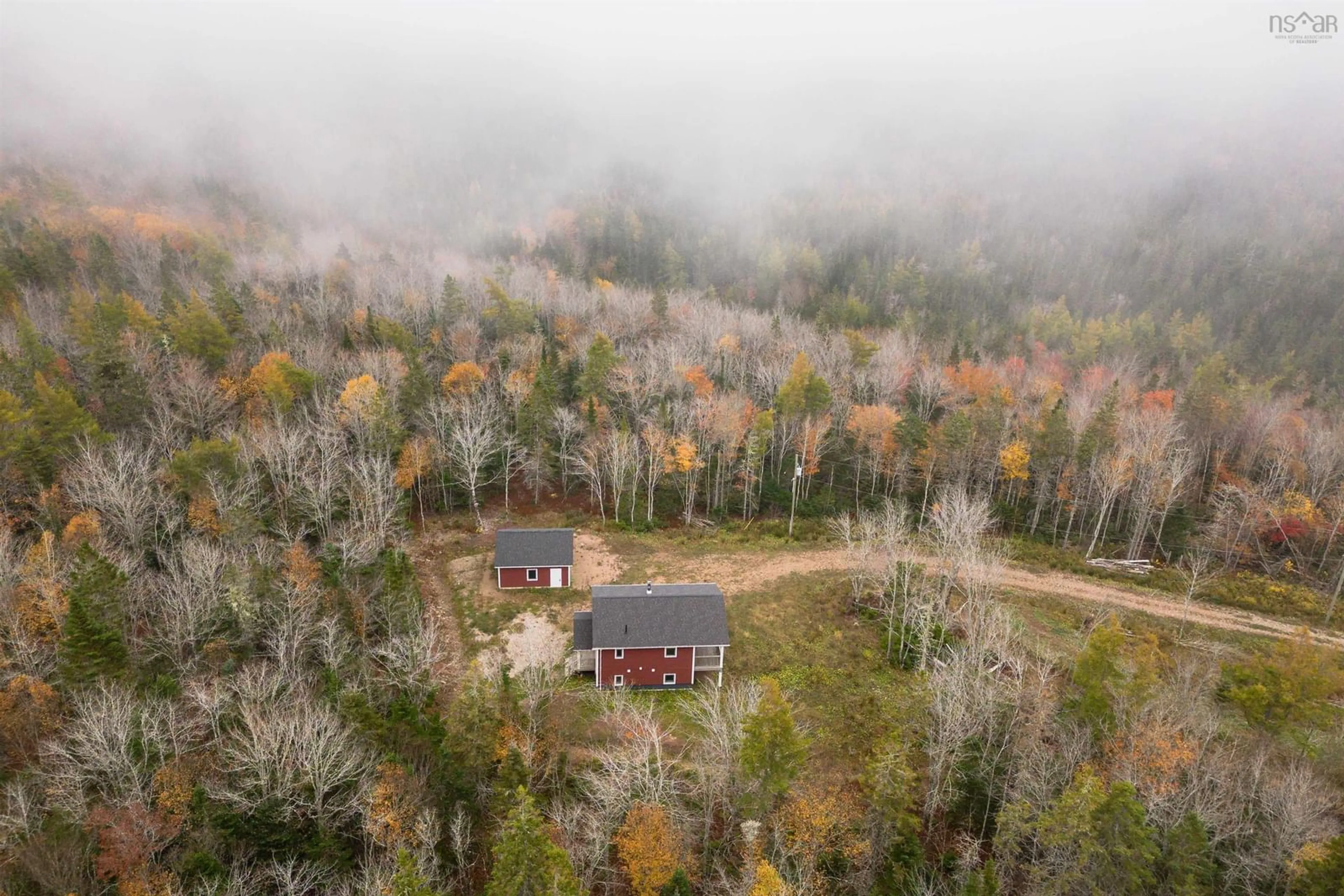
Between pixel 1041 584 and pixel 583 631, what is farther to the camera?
pixel 1041 584

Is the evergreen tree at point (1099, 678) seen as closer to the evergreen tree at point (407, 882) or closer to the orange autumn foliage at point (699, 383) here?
the evergreen tree at point (407, 882)

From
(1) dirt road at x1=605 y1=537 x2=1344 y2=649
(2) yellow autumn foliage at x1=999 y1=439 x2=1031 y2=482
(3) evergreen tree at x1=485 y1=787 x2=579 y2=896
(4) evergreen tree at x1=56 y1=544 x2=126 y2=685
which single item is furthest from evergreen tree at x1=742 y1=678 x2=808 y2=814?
(2) yellow autumn foliage at x1=999 y1=439 x2=1031 y2=482

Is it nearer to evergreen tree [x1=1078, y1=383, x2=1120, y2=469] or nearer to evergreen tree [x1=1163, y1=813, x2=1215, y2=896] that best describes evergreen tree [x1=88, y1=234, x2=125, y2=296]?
evergreen tree [x1=1163, y1=813, x2=1215, y2=896]

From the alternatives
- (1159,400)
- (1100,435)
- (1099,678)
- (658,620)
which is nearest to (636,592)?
(658,620)

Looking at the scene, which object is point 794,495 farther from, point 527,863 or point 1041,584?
point 527,863

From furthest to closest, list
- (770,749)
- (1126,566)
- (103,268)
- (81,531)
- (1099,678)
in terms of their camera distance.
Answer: (103,268) < (1126,566) < (81,531) < (1099,678) < (770,749)

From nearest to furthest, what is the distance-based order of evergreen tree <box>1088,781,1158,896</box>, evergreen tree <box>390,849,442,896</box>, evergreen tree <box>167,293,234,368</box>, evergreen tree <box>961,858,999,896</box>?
evergreen tree <box>390,849,442,896</box> < evergreen tree <box>1088,781,1158,896</box> < evergreen tree <box>961,858,999,896</box> < evergreen tree <box>167,293,234,368</box>
